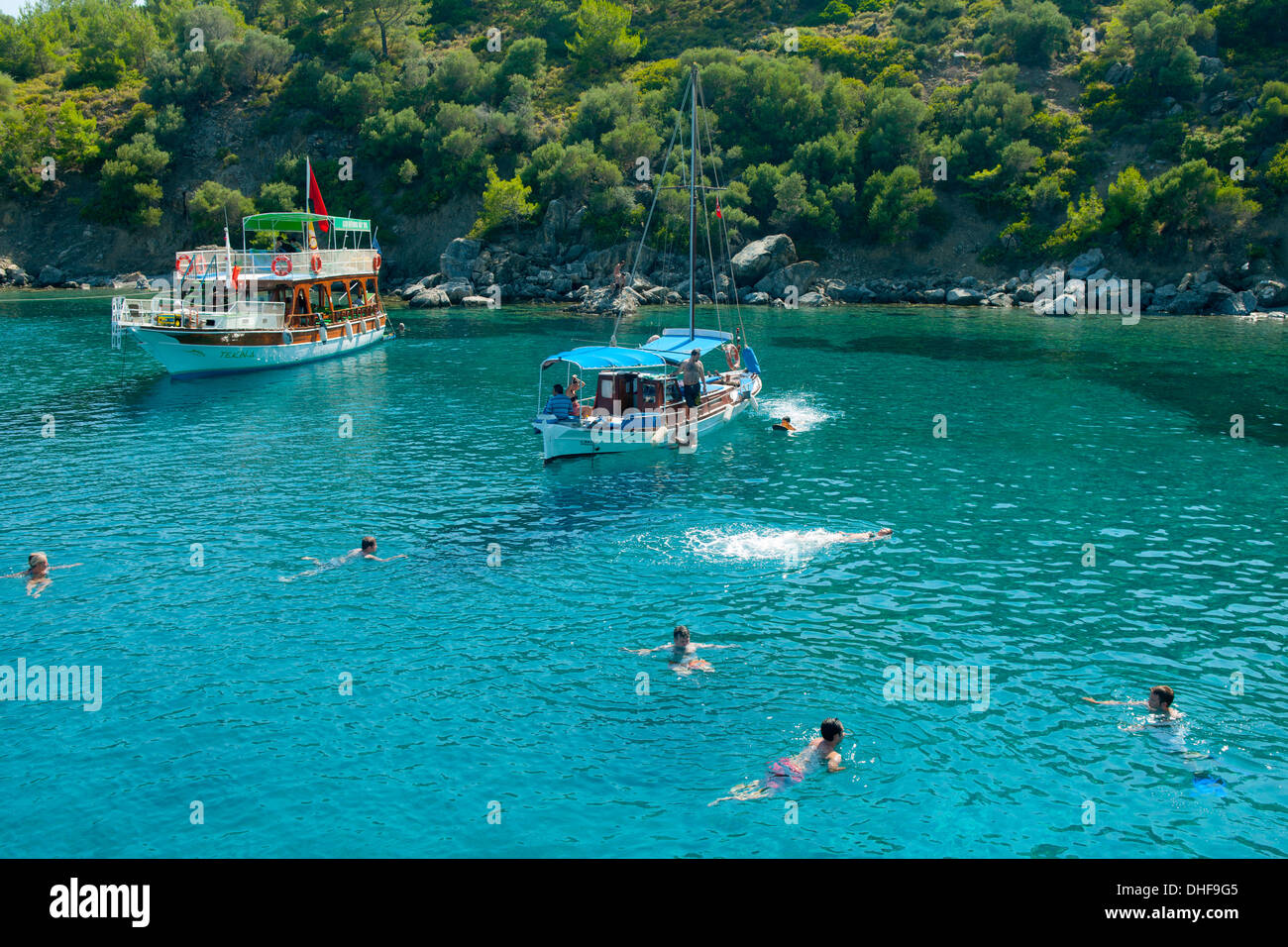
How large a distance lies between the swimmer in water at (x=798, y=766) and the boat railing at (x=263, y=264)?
50389mm

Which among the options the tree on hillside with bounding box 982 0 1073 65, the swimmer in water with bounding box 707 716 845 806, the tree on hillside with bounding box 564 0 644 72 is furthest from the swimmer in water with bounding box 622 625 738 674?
the tree on hillside with bounding box 564 0 644 72

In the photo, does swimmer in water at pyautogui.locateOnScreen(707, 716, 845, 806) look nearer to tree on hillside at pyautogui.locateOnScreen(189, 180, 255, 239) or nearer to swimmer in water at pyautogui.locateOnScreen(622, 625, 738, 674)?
swimmer in water at pyautogui.locateOnScreen(622, 625, 738, 674)

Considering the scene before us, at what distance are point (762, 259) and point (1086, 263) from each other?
3151 cm

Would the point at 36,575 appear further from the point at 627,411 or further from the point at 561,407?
the point at 627,411

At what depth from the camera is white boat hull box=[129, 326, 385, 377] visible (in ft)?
174

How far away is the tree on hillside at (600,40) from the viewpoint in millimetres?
131750

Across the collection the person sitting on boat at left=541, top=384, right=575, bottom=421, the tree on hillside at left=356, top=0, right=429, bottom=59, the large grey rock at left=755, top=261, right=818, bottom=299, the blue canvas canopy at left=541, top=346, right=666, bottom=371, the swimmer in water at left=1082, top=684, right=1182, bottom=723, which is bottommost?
the swimmer in water at left=1082, top=684, right=1182, bottom=723

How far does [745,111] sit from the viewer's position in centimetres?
11331

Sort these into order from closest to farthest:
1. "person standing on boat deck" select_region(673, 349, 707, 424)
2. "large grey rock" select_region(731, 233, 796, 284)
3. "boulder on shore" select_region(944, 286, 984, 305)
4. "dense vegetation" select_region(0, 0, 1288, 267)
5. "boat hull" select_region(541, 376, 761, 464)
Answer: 1. "boat hull" select_region(541, 376, 761, 464)
2. "person standing on boat deck" select_region(673, 349, 707, 424)
3. "boulder on shore" select_region(944, 286, 984, 305)
4. "dense vegetation" select_region(0, 0, 1288, 267)
5. "large grey rock" select_region(731, 233, 796, 284)

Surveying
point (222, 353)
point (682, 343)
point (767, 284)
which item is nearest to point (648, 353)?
point (682, 343)

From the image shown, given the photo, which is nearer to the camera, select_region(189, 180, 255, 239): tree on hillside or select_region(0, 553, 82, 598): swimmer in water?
select_region(0, 553, 82, 598): swimmer in water

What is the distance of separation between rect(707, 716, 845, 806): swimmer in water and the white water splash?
2702 centimetres

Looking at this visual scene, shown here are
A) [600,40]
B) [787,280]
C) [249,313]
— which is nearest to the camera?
[249,313]

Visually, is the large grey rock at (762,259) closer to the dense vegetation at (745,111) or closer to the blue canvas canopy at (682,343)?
the dense vegetation at (745,111)
